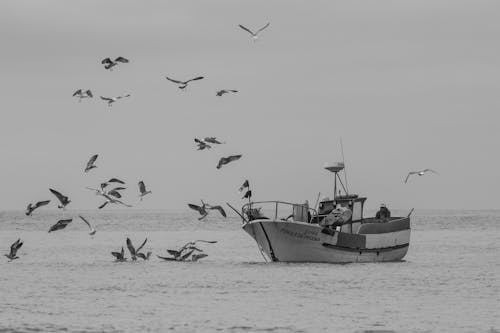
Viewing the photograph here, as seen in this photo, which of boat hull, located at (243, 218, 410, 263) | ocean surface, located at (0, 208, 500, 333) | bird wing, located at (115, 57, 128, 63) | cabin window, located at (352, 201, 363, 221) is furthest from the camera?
cabin window, located at (352, 201, 363, 221)

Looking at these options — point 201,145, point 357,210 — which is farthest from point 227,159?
point 357,210

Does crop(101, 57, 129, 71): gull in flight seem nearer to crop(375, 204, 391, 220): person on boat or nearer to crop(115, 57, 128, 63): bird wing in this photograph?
crop(115, 57, 128, 63): bird wing

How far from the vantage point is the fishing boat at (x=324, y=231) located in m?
47.6

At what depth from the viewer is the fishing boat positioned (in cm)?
4759

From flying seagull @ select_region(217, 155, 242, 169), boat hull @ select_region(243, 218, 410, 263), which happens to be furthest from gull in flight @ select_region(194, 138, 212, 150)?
boat hull @ select_region(243, 218, 410, 263)

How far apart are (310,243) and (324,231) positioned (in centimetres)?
78

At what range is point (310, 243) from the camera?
4762 centimetres

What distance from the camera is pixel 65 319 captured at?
3075cm

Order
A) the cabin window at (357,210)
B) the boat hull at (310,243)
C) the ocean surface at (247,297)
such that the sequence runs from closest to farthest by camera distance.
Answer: the ocean surface at (247,297)
the boat hull at (310,243)
the cabin window at (357,210)

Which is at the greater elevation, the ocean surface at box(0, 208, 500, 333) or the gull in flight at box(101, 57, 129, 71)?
the gull in flight at box(101, 57, 129, 71)

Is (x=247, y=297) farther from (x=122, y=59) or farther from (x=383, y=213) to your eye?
(x=383, y=213)

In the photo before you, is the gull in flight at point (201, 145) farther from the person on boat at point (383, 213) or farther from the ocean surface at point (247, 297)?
the person on boat at point (383, 213)

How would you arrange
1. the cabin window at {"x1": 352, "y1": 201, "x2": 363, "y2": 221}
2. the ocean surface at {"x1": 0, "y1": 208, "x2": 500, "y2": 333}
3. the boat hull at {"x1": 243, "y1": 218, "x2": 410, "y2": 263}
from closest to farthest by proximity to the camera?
1. the ocean surface at {"x1": 0, "y1": 208, "x2": 500, "y2": 333}
2. the boat hull at {"x1": 243, "y1": 218, "x2": 410, "y2": 263}
3. the cabin window at {"x1": 352, "y1": 201, "x2": 363, "y2": 221}

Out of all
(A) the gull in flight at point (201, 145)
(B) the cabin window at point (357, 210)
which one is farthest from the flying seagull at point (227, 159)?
(B) the cabin window at point (357, 210)
